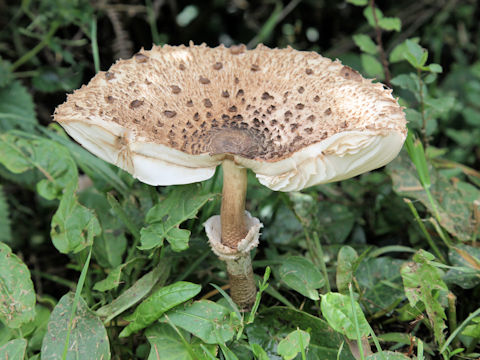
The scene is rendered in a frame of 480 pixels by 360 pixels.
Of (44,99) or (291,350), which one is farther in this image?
(44,99)

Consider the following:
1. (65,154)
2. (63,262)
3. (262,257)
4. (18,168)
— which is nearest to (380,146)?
(262,257)

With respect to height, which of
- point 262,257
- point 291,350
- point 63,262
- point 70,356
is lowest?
point 63,262

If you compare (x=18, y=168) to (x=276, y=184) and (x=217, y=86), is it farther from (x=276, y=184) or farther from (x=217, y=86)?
(x=276, y=184)

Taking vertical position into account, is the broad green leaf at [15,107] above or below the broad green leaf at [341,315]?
above

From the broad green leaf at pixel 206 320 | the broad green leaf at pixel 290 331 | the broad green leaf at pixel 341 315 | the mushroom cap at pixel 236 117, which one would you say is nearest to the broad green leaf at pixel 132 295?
the broad green leaf at pixel 206 320

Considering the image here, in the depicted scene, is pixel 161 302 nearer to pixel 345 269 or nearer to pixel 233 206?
pixel 233 206

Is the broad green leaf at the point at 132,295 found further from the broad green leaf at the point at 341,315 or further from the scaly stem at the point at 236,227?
the broad green leaf at the point at 341,315

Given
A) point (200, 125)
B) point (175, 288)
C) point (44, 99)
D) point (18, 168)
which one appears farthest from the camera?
point (44, 99)
